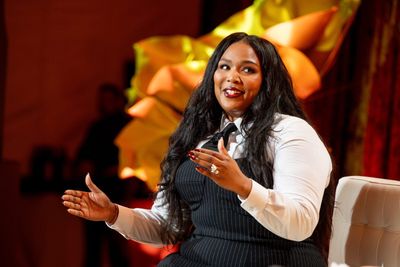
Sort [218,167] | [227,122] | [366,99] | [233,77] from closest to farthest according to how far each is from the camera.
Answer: [218,167] < [233,77] < [227,122] < [366,99]

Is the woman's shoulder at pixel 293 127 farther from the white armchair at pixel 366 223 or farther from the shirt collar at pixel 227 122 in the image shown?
the white armchair at pixel 366 223

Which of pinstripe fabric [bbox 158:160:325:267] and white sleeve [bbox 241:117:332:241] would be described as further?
pinstripe fabric [bbox 158:160:325:267]

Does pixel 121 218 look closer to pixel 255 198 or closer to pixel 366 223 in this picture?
pixel 255 198

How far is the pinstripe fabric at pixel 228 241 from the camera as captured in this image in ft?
6.95

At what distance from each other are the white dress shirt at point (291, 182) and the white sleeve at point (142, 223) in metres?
0.37

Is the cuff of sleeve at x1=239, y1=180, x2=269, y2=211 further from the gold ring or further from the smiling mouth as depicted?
the smiling mouth

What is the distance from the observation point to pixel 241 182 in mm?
1921

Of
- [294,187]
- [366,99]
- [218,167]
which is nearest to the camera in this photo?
[218,167]

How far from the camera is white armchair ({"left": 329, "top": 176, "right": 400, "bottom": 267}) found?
2.27 meters

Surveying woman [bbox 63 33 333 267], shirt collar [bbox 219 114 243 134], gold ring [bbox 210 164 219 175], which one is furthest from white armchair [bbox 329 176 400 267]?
gold ring [bbox 210 164 219 175]

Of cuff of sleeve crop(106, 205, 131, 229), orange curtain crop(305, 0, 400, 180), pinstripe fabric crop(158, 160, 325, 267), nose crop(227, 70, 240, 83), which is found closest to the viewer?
pinstripe fabric crop(158, 160, 325, 267)

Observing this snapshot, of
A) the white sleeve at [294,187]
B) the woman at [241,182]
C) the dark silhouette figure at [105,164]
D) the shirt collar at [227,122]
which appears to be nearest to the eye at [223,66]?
the woman at [241,182]

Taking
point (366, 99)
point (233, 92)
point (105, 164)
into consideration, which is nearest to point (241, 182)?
point (233, 92)

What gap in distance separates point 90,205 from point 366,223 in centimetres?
81
